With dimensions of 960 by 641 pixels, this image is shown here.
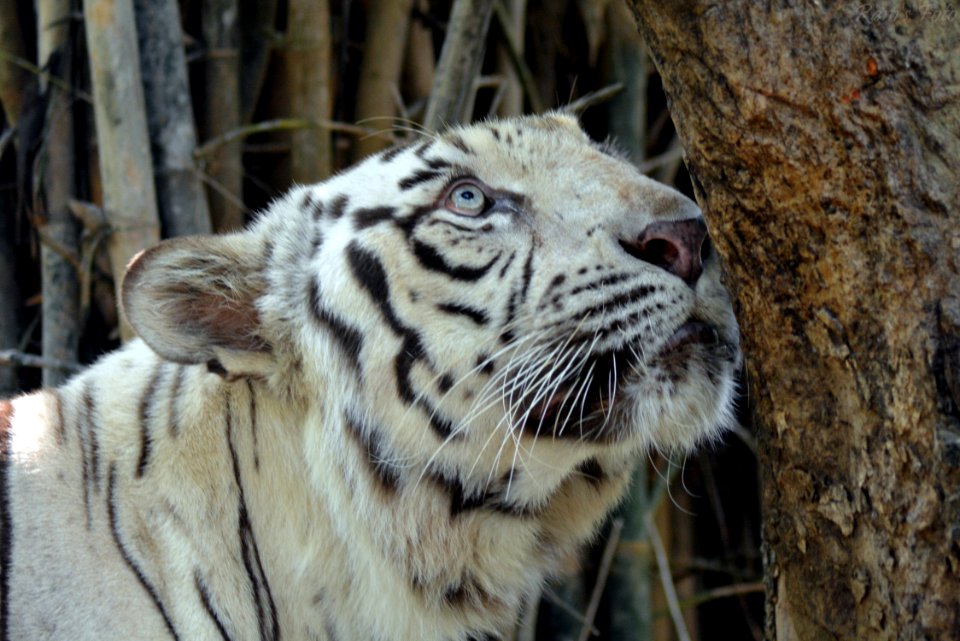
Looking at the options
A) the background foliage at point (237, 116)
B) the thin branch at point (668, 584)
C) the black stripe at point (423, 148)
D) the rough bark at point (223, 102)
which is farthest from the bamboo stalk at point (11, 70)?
the thin branch at point (668, 584)

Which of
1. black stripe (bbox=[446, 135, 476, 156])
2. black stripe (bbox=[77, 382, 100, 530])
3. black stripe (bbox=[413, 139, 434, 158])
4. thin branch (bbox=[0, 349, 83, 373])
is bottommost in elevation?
thin branch (bbox=[0, 349, 83, 373])

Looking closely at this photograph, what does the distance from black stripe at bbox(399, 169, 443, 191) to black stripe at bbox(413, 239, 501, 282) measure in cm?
14

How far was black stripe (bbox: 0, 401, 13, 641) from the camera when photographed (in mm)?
1979

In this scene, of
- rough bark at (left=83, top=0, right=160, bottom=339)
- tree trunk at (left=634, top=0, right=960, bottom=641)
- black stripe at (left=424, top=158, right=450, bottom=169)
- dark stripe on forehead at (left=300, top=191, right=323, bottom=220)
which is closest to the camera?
tree trunk at (left=634, top=0, right=960, bottom=641)

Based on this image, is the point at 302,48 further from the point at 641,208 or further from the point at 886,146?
the point at 886,146

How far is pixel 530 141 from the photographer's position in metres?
2.21

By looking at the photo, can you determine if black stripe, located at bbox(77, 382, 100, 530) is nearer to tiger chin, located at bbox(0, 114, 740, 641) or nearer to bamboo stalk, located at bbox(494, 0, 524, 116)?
tiger chin, located at bbox(0, 114, 740, 641)

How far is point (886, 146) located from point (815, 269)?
0.62 ft

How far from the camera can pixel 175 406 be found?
219 centimetres

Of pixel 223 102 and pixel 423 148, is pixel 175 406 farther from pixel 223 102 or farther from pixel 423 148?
pixel 223 102

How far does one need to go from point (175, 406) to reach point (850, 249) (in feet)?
4.33

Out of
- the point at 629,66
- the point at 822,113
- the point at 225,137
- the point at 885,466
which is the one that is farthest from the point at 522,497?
the point at 629,66

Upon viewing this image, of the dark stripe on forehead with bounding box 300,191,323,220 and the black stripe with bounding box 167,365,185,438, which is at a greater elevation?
the dark stripe on forehead with bounding box 300,191,323,220

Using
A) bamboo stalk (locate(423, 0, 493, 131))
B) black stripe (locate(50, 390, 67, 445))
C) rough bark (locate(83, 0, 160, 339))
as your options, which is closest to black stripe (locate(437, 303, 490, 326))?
black stripe (locate(50, 390, 67, 445))
